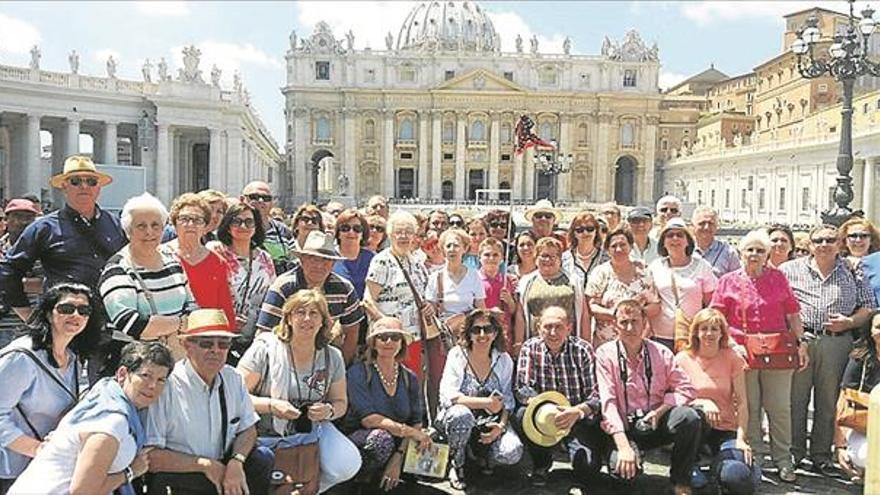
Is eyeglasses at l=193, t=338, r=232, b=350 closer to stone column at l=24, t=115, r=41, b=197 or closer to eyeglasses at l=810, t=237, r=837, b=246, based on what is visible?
eyeglasses at l=810, t=237, r=837, b=246

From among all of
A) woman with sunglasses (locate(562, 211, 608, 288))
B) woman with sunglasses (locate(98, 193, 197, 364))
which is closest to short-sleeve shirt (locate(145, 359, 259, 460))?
woman with sunglasses (locate(98, 193, 197, 364))

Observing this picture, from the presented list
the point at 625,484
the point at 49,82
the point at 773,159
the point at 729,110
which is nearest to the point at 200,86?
the point at 49,82

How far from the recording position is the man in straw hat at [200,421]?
402 cm

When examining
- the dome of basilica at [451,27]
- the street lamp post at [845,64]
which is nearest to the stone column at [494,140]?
the dome of basilica at [451,27]

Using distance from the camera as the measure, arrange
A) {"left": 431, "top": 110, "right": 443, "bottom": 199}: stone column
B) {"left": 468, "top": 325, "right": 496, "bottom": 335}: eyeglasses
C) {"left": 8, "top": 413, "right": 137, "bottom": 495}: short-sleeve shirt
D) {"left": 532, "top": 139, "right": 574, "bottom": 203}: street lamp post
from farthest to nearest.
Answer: {"left": 431, "top": 110, "right": 443, "bottom": 199}: stone column < {"left": 532, "top": 139, "right": 574, "bottom": 203}: street lamp post < {"left": 468, "top": 325, "right": 496, "bottom": 335}: eyeglasses < {"left": 8, "top": 413, "right": 137, "bottom": 495}: short-sleeve shirt

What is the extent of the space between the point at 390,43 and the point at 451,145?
40.5 ft

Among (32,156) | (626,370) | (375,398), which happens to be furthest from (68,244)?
(32,156)

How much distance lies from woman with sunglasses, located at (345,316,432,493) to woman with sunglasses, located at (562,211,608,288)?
1940 millimetres

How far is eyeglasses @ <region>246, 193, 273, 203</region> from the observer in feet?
20.3

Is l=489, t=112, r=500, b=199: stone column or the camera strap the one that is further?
l=489, t=112, r=500, b=199: stone column

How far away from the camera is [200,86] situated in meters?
35.6

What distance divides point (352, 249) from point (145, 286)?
5.97ft

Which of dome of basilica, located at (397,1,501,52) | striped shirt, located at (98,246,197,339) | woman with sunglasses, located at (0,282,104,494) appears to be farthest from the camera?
dome of basilica, located at (397,1,501,52)

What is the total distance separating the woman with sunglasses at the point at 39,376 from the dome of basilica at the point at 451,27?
84.1 m
